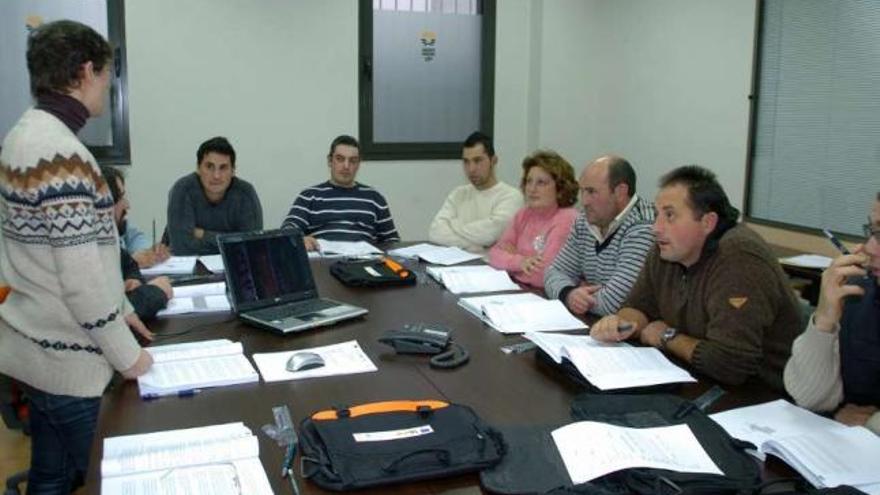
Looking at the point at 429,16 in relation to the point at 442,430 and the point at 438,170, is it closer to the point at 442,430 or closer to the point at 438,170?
the point at 438,170

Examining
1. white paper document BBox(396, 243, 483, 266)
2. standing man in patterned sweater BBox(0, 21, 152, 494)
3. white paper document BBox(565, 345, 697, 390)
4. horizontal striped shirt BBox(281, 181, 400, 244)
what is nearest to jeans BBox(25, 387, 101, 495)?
standing man in patterned sweater BBox(0, 21, 152, 494)

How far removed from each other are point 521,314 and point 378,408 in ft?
3.19

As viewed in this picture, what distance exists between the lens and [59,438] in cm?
186

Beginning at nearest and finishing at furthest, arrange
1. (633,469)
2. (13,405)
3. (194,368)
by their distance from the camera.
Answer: (633,469), (194,368), (13,405)

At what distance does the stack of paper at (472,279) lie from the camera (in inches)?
111

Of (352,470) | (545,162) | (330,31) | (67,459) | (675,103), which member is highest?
(330,31)

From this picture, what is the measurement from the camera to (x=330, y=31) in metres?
4.85

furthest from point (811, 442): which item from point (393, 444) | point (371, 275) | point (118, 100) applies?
point (118, 100)

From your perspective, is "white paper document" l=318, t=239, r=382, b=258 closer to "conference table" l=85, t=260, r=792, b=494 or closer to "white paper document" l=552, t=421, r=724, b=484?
"conference table" l=85, t=260, r=792, b=494

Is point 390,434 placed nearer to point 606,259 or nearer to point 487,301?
point 487,301

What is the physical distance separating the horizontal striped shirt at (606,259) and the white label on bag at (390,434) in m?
1.29

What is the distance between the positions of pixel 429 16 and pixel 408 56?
0.31 meters

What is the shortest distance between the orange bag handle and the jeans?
672 millimetres

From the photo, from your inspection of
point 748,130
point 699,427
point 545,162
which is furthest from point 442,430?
point 748,130
